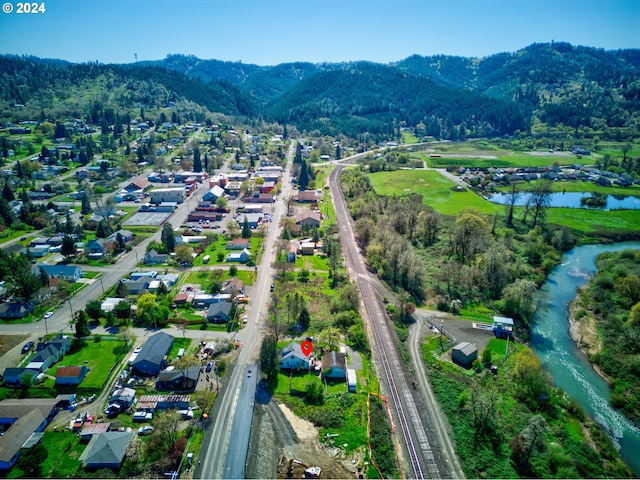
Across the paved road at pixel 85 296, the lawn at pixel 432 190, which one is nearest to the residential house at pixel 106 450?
the paved road at pixel 85 296

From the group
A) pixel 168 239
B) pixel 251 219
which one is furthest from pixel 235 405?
pixel 251 219

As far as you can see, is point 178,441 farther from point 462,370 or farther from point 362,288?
point 362,288

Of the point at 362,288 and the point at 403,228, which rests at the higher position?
the point at 403,228

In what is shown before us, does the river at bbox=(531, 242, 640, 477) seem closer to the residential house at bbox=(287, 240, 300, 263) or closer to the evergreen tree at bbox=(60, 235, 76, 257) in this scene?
the residential house at bbox=(287, 240, 300, 263)

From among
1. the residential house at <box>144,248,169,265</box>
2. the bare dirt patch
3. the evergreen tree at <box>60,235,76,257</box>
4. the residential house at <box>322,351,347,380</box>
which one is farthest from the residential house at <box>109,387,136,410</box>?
the evergreen tree at <box>60,235,76,257</box>

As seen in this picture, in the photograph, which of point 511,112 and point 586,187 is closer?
point 586,187

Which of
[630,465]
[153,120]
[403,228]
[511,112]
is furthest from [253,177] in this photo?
[511,112]
